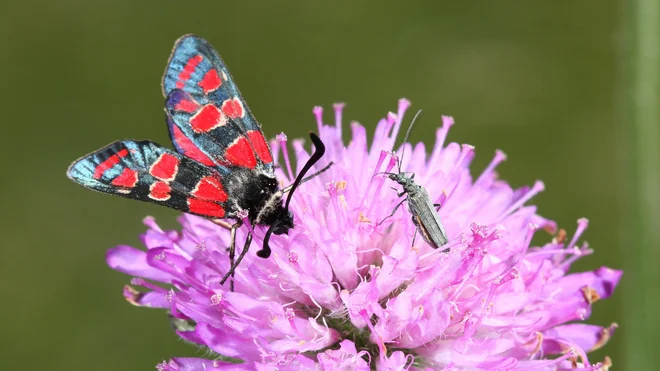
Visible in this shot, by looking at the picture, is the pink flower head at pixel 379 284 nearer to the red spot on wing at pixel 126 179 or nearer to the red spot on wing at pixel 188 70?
the red spot on wing at pixel 126 179

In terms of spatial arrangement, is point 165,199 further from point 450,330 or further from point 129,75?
point 129,75

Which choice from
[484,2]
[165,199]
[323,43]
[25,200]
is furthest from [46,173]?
[165,199]

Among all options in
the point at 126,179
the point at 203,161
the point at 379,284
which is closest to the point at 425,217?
the point at 379,284

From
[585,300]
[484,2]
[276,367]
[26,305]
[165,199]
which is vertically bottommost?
[26,305]

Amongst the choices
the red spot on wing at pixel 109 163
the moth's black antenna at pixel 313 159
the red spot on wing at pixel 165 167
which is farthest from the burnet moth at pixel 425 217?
the red spot on wing at pixel 109 163

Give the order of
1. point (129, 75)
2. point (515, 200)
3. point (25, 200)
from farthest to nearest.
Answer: point (129, 75), point (25, 200), point (515, 200)

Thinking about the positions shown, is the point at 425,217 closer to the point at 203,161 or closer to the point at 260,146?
the point at 260,146
